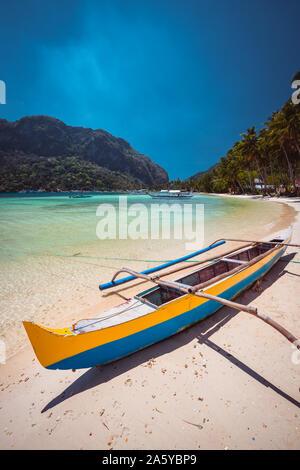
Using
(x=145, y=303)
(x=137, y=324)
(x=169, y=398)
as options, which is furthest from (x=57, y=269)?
(x=169, y=398)

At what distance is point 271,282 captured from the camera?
16.6 ft

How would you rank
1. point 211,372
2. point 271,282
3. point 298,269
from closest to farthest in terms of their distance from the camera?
point 211,372
point 271,282
point 298,269

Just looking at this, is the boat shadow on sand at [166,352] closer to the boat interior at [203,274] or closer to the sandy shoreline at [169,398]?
the sandy shoreline at [169,398]

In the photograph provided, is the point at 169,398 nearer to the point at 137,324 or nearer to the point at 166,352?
the point at 166,352

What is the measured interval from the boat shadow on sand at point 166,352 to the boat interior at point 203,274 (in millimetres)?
667

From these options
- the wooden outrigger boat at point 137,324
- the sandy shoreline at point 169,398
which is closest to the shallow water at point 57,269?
the sandy shoreline at point 169,398

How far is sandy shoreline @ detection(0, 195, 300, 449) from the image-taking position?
6.56 feet

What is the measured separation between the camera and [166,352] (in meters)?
3.01

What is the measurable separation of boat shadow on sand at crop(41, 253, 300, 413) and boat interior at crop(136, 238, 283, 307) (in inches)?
26.3

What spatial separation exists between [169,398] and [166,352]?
0.67m
